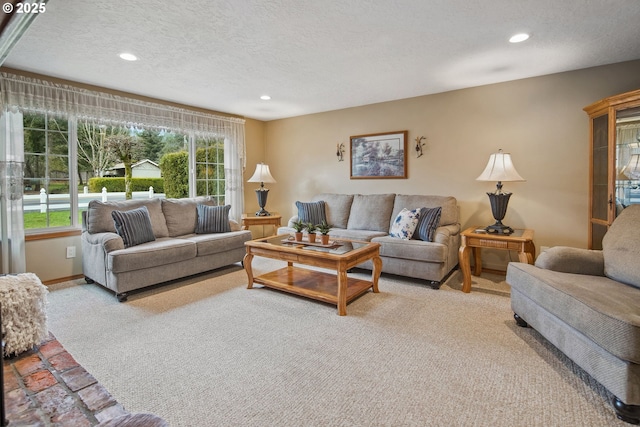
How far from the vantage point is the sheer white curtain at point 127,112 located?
335 centimetres

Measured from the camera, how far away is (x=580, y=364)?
5.96 feet

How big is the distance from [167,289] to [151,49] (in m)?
2.31

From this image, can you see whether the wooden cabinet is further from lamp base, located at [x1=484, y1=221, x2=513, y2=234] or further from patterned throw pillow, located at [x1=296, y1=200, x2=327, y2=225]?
patterned throw pillow, located at [x1=296, y1=200, x2=327, y2=225]

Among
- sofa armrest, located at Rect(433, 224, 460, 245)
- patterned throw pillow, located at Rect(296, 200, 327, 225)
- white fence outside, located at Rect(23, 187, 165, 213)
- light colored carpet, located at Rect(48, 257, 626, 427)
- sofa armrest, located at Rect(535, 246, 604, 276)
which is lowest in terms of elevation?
light colored carpet, located at Rect(48, 257, 626, 427)

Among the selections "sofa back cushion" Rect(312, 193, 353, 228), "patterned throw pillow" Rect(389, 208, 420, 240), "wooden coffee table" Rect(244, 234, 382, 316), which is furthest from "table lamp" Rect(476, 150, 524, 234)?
"sofa back cushion" Rect(312, 193, 353, 228)

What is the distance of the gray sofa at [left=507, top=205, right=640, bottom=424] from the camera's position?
154 cm

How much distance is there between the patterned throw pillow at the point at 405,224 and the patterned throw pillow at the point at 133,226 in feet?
9.22

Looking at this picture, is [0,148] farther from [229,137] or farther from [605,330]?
[605,330]

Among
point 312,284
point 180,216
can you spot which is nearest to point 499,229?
point 312,284

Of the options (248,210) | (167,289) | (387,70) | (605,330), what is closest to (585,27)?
(387,70)

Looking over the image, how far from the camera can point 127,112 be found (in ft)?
13.6

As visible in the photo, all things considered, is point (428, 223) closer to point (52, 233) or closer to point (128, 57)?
point (128, 57)

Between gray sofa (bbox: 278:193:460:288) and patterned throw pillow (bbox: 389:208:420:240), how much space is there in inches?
3.4

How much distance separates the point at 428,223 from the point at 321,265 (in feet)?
4.93
